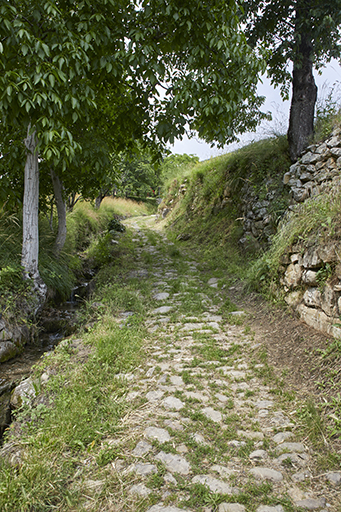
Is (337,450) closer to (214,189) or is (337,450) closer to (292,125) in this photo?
(292,125)

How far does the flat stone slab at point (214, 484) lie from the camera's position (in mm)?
1760

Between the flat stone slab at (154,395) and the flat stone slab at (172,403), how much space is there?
7cm

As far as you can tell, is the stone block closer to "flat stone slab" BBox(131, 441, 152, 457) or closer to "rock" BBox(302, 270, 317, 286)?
"rock" BBox(302, 270, 317, 286)

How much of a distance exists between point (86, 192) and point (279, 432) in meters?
7.95

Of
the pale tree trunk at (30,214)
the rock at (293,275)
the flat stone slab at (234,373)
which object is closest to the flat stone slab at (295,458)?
the flat stone slab at (234,373)

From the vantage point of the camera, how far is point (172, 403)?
2.57 m

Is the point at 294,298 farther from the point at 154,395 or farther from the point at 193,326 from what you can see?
the point at 154,395

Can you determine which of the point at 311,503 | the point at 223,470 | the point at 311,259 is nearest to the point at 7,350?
the point at 223,470

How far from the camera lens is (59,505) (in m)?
1.74

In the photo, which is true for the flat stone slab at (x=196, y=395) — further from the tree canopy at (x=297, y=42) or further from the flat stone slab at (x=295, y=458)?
the tree canopy at (x=297, y=42)

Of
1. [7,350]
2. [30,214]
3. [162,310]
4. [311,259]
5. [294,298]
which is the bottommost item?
[7,350]

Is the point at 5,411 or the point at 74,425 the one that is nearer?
the point at 74,425

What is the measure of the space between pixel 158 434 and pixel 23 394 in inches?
63.6

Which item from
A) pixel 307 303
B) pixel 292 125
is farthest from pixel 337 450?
pixel 292 125
